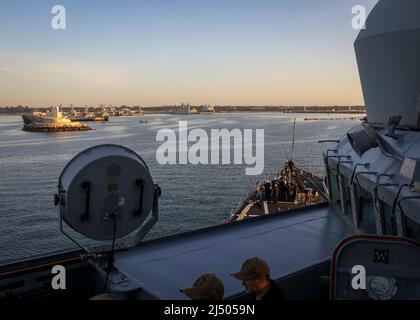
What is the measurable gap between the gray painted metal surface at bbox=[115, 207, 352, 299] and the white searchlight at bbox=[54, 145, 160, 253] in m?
0.89

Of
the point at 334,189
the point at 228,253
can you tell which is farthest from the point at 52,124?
the point at 228,253

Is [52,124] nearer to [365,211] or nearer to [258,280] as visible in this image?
[365,211]

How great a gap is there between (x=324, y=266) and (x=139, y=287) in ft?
10.6

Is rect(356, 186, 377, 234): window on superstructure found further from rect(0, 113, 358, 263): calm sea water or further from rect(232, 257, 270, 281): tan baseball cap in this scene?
rect(0, 113, 358, 263): calm sea water

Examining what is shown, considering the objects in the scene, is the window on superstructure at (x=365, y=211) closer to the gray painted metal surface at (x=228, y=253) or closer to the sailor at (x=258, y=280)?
the gray painted metal surface at (x=228, y=253)

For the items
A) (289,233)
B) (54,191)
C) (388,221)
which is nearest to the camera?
(388,221)

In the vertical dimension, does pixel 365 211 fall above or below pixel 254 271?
below

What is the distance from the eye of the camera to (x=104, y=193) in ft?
20.7

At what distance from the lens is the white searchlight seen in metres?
6.11

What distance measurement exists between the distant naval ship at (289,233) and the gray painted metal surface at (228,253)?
2 centimetres

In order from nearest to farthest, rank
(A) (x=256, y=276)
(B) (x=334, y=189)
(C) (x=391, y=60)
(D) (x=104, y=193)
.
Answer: (A) (x=256, y=276) < (D) (x=104, y=193) < (C) (x=391, y=60) < (B) (x=334, y=189)

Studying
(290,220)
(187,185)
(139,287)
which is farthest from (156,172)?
(139,287)

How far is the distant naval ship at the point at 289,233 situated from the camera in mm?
5480

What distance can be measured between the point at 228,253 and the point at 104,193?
2934 mm
